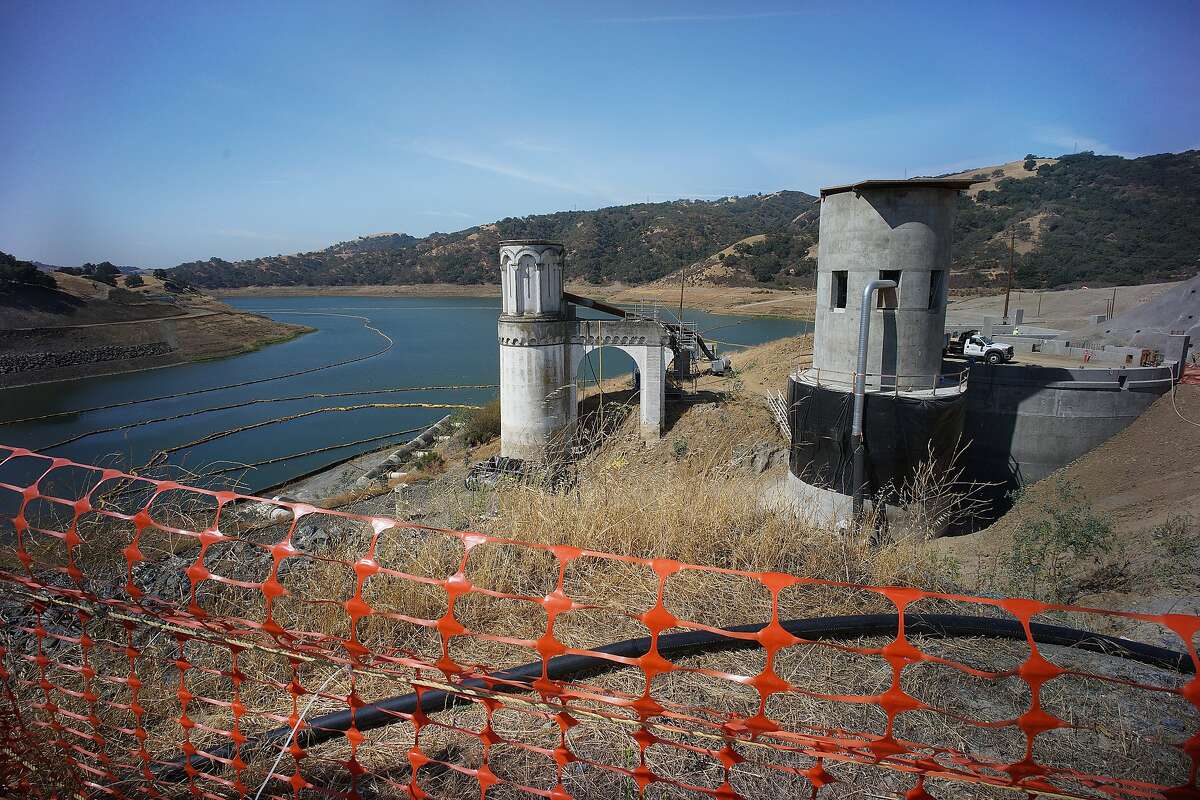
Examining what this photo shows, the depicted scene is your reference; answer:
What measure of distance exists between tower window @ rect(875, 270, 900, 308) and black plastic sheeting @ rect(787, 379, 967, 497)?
1743 millimetres

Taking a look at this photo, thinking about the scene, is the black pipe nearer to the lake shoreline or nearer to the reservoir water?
the reservoir water

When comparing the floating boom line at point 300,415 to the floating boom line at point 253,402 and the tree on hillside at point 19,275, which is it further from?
the tree on hillside at point 19,275

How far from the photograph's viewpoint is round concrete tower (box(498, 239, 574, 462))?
1925 cm

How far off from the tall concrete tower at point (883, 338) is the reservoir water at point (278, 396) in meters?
8.64

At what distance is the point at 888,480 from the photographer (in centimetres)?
1212

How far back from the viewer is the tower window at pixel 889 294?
11977 mm

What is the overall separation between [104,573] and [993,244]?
7616cm

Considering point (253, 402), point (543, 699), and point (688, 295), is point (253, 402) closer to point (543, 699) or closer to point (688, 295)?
point (543, 699)

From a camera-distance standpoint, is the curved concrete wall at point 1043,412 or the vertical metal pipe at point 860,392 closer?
the vertical metal pipe at point 860,392

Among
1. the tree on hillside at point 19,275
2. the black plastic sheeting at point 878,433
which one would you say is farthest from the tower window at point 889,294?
the tree on hillside at point 19,275

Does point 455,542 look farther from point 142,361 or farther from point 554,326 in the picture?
point 142,361


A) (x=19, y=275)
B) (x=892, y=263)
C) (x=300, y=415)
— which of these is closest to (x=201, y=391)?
(x=300, y=415)

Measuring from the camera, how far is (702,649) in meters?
3.77

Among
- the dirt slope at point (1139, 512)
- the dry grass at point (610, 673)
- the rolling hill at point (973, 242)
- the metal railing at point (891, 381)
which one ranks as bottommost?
the dirt slope at point (1139, 512)
